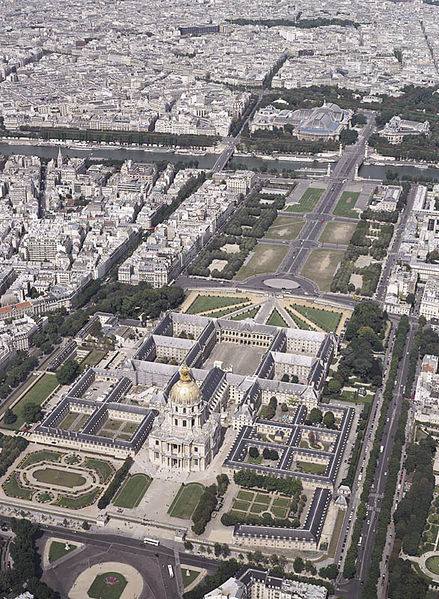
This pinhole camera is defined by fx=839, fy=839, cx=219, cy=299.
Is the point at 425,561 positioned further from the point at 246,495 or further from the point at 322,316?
the point at 322,316

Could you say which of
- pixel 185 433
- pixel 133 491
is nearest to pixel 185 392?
pixel 185 433

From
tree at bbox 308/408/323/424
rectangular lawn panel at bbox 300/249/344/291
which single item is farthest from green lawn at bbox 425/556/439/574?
rectangular lawn panel at bbox 300/249/344/291

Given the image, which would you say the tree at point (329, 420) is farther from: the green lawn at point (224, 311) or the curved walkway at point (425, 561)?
the green lawn at point (224, 311)

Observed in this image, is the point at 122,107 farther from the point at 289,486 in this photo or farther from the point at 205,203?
the point at 289,486

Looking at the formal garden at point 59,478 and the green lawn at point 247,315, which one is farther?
the green lawn at point 247,315

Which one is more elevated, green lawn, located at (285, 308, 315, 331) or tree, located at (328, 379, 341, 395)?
tree, located at (328, 379, 341, 395)

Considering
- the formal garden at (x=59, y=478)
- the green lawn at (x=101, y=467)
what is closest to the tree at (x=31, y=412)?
the formal garden at (x=59, y=478)

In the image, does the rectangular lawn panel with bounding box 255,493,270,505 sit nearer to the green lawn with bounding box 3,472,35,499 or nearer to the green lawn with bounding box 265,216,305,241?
the green lawn with bounding box 3,472,35,499
